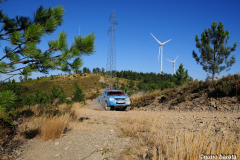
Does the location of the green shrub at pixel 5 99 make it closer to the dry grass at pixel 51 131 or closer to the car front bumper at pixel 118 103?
the dry grass at pixel 51 131

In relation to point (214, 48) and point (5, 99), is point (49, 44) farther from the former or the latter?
point (214, 48)

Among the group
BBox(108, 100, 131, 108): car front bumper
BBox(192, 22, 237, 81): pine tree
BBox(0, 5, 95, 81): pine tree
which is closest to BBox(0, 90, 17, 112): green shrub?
BBox(0, 5, 95, 81): pine tree

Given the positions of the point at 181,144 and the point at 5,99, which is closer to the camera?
the point at 181,144

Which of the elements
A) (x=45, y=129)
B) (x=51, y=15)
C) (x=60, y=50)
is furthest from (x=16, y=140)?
(x=51, y=15)

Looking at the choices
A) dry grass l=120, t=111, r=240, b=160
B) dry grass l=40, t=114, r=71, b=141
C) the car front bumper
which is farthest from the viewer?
the car front bumper

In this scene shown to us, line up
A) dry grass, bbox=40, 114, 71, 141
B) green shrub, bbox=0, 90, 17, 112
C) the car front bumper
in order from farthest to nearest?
1. the car front bumper
2. dry grass, bbox=40, 114, 71, 141
3. green shrub, bbox=0, 90, 17, 112

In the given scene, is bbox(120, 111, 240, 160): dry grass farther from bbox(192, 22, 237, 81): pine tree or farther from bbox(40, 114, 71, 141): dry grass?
bbox(192, 22, 237, 81): pine tree

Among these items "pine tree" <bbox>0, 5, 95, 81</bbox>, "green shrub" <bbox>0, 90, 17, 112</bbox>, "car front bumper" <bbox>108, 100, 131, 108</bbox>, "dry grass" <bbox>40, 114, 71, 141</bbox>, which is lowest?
"dry grass" <bbox>40, 114, 71, 141</bbox>

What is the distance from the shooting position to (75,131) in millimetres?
5754

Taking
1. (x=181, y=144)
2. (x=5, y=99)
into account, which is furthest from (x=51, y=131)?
(x=181, y=144)

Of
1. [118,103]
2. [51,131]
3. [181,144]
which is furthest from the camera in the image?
[118,103]

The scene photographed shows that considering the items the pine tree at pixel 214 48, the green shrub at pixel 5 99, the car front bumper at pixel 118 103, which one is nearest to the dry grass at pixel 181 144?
the green shrub at pixel 5 99

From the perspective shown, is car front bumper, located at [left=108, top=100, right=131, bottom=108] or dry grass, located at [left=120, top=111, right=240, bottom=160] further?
car front bumper, located at [left=108, top=100, right=131, bottom=108]

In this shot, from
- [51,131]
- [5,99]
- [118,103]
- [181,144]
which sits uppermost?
[5,99]
